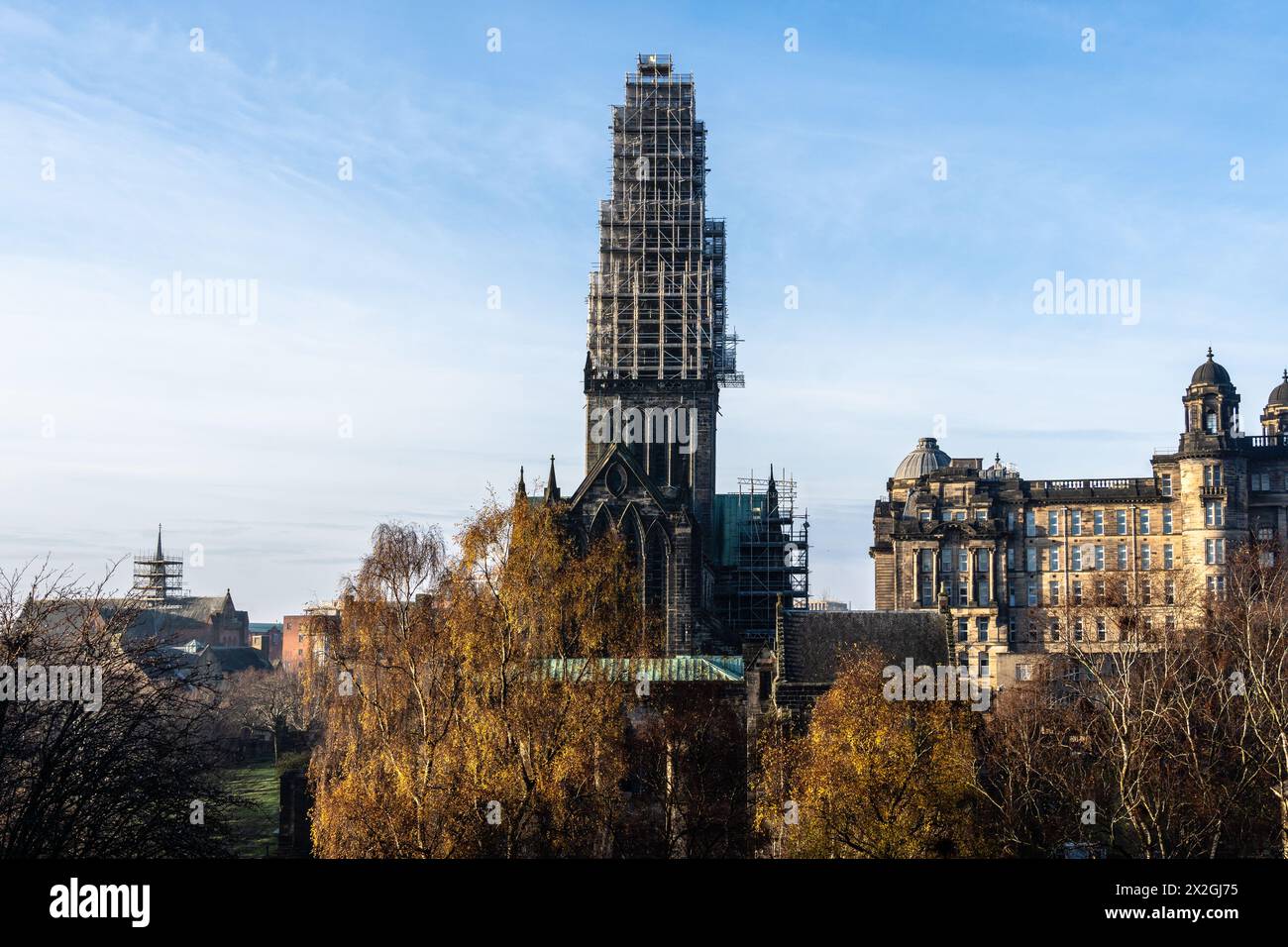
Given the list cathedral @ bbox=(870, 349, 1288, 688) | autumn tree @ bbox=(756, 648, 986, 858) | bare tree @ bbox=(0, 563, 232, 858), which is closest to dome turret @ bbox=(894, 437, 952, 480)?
cathedral @ bbox=(870, 349, 1288, 688)

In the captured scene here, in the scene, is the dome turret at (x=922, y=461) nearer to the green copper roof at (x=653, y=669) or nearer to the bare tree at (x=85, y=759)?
the green copper roof at (x=653, y=669)

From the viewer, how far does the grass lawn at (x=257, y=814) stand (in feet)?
218

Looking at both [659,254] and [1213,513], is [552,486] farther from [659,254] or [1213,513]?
[1213,513]

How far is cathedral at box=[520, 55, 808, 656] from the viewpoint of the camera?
83000mm

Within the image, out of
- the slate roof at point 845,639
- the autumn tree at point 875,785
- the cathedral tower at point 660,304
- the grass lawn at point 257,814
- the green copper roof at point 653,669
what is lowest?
the grass lawn at point 257,814

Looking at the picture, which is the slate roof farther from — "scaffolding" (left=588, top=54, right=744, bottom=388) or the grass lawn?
"scaffolding" (left=588, top=54, right=744, bottom=388)

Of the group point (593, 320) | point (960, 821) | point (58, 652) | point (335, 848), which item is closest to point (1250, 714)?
point (960, 821)

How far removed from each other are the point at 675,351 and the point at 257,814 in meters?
39.2

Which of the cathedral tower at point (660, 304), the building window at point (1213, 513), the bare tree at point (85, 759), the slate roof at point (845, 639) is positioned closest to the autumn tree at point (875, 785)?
the slate roof at point (845, 639)

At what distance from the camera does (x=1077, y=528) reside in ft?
336

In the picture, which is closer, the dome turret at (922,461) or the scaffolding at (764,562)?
the scaffolding at (764,562)

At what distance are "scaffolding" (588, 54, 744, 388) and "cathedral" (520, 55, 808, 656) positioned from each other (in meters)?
0.10

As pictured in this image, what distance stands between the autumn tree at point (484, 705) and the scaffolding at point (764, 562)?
3598cm
